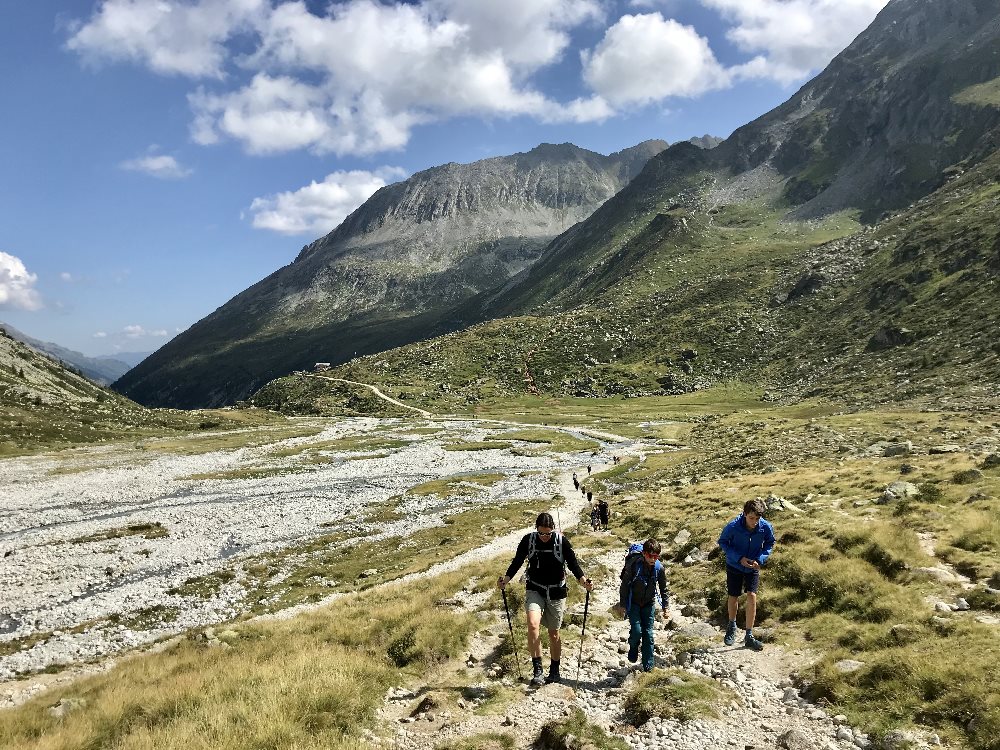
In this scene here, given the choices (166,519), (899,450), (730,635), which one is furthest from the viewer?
(166,519)

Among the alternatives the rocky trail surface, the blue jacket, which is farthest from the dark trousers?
the blue jacket

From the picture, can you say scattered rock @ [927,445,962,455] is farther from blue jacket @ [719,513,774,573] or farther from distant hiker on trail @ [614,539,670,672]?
distant hiker on trail @ [614,539,670,672]

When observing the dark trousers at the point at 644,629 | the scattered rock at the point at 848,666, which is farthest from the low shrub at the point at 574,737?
the scattered rock at the point at 848,666

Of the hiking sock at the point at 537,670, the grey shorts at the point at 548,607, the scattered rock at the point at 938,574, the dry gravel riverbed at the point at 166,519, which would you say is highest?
the grey shorts at the point at 548,607

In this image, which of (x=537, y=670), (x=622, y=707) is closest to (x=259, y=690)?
(x=537, y=670)

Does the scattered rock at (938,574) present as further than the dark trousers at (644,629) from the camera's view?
Yes

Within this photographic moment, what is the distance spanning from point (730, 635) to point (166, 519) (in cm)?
5801

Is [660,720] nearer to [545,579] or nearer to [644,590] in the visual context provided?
[644,590]

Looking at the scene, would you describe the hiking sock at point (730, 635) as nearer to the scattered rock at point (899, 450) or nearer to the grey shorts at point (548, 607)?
the grey shorts at point (548, 607)

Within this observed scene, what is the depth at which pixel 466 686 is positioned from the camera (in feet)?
44.8

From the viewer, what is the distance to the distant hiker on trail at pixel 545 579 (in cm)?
1309

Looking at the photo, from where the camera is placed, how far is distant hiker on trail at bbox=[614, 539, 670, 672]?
45.5ft

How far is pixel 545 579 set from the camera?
519 inches

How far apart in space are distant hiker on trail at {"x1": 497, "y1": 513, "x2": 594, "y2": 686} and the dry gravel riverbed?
879 inches
